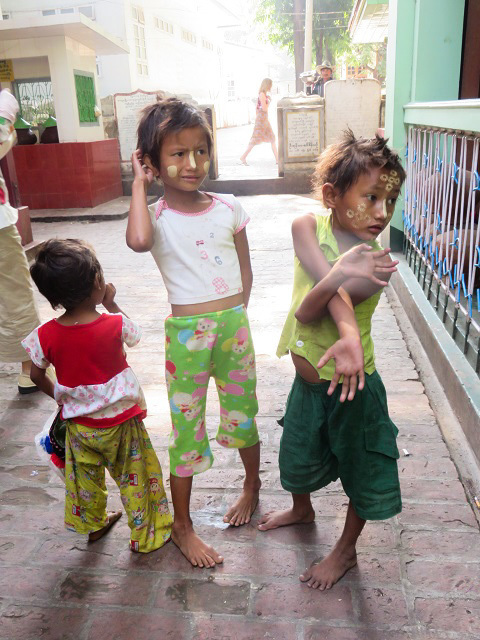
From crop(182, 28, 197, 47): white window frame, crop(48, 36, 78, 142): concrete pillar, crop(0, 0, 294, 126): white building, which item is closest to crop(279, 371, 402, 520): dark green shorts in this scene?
crop(0, 0, 294, 126): white building

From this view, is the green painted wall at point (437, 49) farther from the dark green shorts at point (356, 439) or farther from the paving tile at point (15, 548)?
the paving tile at point (15, 548)

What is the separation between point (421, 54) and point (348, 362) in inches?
175

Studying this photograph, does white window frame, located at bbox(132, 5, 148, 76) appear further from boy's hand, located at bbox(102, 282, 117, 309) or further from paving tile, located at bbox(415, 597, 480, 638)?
paving tile, located at bbox(415, 597, 480, 638)

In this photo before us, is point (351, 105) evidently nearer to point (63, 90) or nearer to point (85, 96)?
point (85, 96)

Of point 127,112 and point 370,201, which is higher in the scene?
point 127,112

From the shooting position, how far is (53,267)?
1.97 metres

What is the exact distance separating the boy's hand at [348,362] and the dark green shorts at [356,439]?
0.27m

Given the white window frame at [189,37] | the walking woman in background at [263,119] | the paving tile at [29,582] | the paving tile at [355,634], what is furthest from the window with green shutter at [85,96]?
the white window frame at [189,37]

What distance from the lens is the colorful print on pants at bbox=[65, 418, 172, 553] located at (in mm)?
2094

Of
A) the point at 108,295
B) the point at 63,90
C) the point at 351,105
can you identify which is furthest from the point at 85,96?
the point at 108,295

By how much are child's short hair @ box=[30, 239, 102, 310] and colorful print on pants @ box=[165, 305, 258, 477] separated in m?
0.31

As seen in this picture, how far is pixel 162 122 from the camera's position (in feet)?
6.30

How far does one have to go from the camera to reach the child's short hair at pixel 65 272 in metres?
1.97

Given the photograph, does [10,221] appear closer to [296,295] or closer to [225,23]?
[296,295]
